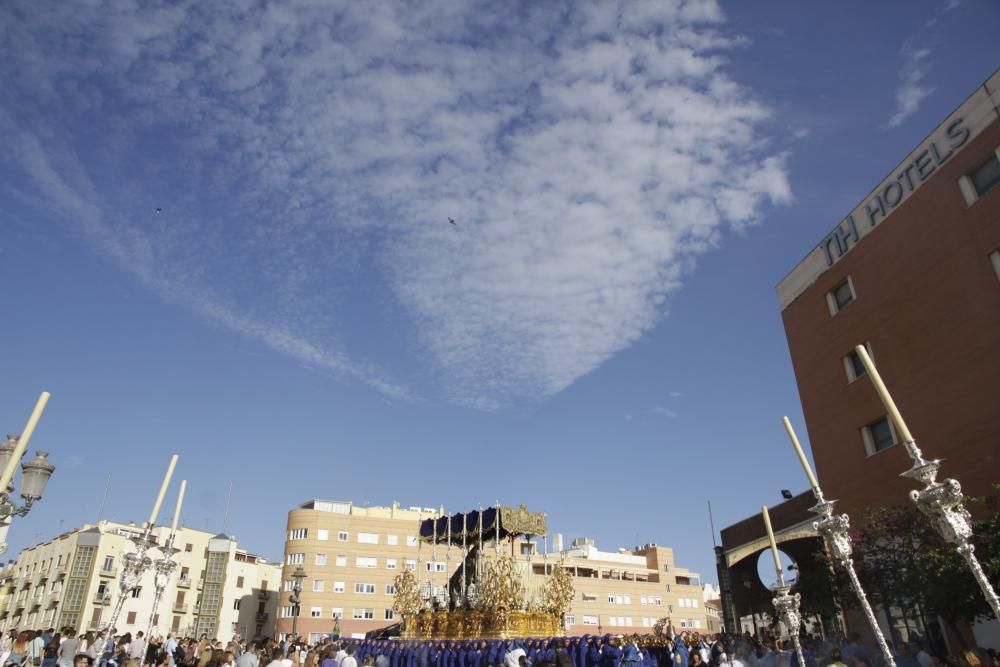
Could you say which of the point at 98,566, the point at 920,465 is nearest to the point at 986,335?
the point at 920,465

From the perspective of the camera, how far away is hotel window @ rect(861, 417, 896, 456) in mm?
21406

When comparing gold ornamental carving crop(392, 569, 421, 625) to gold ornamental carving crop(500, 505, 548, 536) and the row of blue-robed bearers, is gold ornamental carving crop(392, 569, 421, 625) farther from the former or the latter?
gold ornamental carving crop(500, 505, 548, 536)

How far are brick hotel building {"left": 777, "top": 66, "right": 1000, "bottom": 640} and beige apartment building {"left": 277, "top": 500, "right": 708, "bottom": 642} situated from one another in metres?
31.6

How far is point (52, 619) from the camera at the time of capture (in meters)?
53.1

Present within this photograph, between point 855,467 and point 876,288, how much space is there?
6427 mm

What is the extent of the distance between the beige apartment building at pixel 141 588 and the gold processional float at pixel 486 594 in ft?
125

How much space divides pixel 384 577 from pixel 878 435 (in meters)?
49.6

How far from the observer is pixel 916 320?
20906 mm

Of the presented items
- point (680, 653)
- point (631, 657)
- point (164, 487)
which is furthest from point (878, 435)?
point (164, 487)

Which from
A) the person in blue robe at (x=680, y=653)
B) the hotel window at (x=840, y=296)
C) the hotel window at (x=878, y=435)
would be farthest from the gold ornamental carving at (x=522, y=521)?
the hotel window at (x=840, y=296)

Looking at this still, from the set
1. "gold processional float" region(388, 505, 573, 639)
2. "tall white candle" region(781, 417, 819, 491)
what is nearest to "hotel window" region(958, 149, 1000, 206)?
"tall white candle" region(781, 417, 819, 491)

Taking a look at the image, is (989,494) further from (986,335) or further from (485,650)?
(485,650)

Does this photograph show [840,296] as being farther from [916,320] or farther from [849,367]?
[916,320]

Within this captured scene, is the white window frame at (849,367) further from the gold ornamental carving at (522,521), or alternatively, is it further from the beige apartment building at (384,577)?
the beige apartment building at (384,577)
